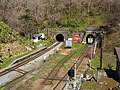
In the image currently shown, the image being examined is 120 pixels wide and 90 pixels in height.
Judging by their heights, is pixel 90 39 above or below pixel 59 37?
below

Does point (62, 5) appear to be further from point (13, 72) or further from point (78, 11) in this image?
point (13, 72)

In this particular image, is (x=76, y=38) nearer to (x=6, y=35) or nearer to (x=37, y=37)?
(x=37, y=37)

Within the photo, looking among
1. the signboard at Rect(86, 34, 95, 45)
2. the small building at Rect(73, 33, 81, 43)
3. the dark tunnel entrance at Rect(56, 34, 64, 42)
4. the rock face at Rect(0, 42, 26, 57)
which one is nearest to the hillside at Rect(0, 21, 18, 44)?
the rock face at Rect(0, 42, 26, 57)

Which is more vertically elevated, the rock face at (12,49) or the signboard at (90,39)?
the rock face at (12,49)

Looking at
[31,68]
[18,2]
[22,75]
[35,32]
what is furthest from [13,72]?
[18,2]

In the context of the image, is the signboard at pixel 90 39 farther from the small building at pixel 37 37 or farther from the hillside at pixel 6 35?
the hillside at pixel 6 35

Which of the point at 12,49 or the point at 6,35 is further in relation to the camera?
the point at 12,49

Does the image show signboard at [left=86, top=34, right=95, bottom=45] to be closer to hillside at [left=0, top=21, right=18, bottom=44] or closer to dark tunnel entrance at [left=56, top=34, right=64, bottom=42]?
dark tunnel entrance at [left=56, top=34, right=64, bottom=42]

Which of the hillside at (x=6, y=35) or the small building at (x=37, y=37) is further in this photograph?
the small building at (x=37, y=37)

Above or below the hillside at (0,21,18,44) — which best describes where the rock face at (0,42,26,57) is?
below

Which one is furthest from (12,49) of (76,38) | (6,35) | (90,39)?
(90,39)

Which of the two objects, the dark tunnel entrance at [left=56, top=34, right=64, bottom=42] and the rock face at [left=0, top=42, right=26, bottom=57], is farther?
the dark tunnel entrance at [left=56, top=34, right=64, bottom=42]

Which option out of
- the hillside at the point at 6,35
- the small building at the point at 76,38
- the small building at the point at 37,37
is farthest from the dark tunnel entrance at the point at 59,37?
the hillside at the point at 6,35

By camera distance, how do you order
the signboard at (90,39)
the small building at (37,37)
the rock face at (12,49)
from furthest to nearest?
1. the signboard at (90,39)
2. the small building at (37,37)
3. the rock face at (12,49)
